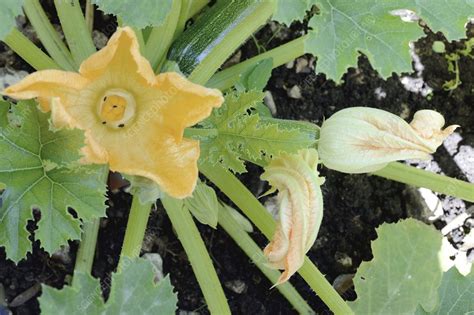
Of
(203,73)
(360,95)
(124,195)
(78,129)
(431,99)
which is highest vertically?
(78,129)

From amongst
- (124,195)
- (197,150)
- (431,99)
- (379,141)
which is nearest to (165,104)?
(197,150)

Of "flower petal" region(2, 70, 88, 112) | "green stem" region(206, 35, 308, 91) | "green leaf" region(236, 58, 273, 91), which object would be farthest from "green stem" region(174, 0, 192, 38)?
"flower petal" region(2, 70, 88, 112)

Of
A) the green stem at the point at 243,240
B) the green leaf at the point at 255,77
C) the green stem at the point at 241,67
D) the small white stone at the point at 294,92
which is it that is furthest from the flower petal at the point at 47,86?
the small white stone at the point at 294,92

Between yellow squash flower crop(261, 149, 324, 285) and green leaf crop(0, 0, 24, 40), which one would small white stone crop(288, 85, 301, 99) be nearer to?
yellow squash flower crop(261, 149, 324, 285)

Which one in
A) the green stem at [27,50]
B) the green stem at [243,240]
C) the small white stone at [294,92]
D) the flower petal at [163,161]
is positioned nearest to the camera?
the flower petal at [163,161]

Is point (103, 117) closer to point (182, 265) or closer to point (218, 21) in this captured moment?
point (218, 21)

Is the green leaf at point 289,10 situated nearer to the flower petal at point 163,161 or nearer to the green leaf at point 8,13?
the flower petal at point 163,161

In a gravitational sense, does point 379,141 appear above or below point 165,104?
below
